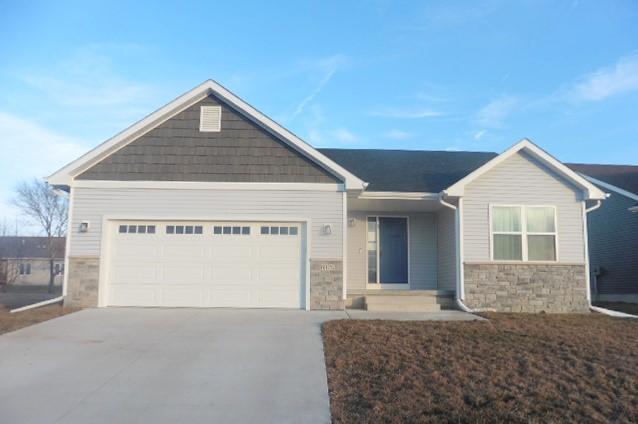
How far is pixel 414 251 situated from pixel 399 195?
2303mm

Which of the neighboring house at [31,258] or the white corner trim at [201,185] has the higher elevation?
the white corner trim at [201,185]

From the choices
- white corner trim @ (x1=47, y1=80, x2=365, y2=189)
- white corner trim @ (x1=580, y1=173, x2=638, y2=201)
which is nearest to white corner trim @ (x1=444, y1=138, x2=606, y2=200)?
white corner trim @ (x1=47, y1=80, x2=365, y2=189)

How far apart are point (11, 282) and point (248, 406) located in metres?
34.4

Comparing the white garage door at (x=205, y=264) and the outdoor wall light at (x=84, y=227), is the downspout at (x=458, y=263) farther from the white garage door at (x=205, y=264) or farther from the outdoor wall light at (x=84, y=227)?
the outdoor wall light at (x=84, y=227)

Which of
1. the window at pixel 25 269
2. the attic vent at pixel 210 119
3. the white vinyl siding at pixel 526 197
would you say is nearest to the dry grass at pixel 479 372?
the white vinyl siding at pixel 526 197

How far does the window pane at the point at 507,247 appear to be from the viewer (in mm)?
12914

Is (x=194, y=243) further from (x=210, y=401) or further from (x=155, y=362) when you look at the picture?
(x=210, y=401)

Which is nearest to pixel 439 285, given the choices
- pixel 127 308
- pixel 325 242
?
pixel 325 242

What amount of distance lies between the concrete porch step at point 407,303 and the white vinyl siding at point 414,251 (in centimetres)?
164

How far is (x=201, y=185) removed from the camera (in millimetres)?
12320

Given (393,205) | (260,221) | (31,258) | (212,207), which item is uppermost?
(393,205)

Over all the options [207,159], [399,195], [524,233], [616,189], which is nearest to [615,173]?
[616,189]

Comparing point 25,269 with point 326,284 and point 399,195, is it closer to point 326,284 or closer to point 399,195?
point 326,284

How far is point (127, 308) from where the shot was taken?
39.1ft
